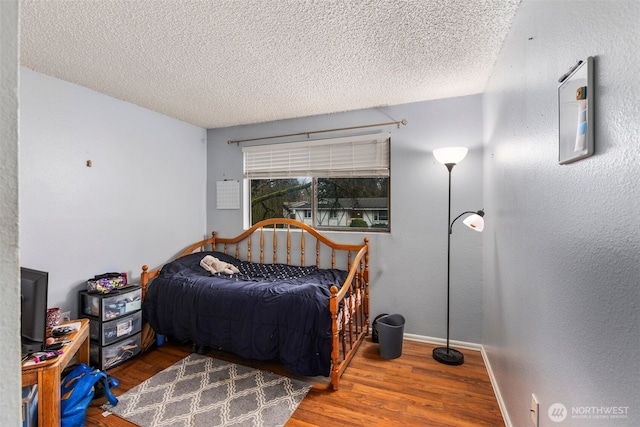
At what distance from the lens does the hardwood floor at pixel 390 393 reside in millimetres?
1781

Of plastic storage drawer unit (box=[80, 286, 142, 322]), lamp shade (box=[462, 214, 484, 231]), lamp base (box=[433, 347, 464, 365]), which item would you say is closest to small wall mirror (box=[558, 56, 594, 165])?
lamp shade (box=[462, 214, 484, 231])

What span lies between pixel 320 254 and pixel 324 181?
2.69 feet

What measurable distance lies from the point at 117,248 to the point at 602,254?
10.8 ft

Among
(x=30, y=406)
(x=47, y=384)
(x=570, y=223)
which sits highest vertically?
(x=570, y=223)

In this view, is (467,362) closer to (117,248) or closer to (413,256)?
(413,256)

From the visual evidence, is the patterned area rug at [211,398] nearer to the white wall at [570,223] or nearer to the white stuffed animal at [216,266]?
the white stuffed animal at [216,266]

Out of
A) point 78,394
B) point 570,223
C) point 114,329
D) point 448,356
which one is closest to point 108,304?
point 114,329

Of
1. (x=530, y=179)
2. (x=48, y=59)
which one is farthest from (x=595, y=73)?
(x=48, y=59)

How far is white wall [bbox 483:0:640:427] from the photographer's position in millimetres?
694

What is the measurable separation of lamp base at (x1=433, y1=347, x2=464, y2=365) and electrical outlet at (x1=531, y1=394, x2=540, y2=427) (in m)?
1.19

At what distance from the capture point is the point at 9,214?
0.38 meters

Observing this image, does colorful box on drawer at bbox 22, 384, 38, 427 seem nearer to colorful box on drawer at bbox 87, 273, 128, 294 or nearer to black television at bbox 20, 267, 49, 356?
black television at bbox 20, 267, 49, 356

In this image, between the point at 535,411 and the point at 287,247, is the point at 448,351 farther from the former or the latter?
the point at 287,247

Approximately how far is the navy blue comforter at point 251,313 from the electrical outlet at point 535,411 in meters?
1.16
